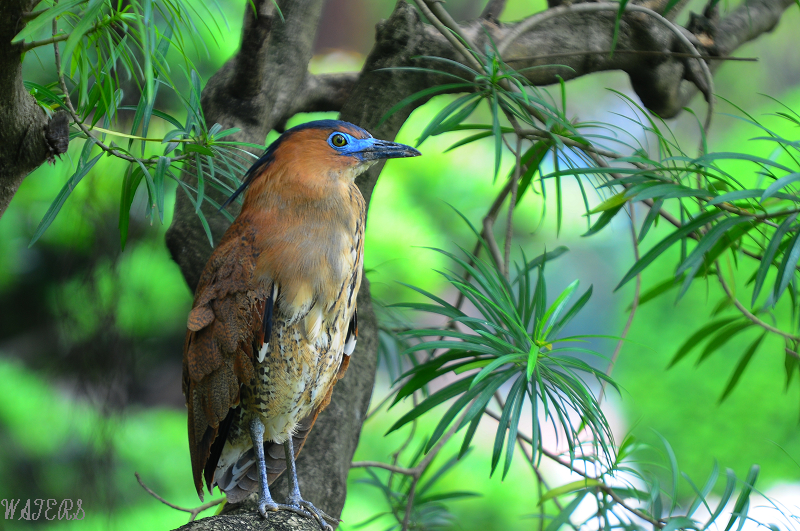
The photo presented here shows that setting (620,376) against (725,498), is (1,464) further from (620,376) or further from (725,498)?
(620,376)

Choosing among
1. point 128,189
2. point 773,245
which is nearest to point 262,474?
point 128,189

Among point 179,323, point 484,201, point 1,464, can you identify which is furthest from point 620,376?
point 1,464

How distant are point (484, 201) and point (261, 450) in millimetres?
2076

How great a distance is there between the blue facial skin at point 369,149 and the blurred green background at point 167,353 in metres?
0.23

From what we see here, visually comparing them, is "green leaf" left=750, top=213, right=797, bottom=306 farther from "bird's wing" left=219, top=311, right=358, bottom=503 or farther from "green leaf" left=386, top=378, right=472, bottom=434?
"bird's wing" left=219, top=311, right=358, bottom=503

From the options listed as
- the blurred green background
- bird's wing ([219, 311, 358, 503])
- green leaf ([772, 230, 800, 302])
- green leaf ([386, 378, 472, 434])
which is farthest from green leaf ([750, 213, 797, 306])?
bird's wing ([219, 311, 358, 503])

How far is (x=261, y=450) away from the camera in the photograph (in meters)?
0.77

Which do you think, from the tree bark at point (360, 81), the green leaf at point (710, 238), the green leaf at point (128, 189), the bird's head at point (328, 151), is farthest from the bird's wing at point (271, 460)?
the green leaf at point (710, 238)

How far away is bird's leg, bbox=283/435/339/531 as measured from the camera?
79cm

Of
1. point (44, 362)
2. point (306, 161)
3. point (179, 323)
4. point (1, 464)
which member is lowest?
point (1, 464)

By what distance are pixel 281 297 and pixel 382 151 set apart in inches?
9.1

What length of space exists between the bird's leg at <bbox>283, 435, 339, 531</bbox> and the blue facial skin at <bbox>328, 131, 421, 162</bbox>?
1.32 feet

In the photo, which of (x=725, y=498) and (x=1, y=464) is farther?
(x=1, y=464)

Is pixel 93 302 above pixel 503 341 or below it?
below
